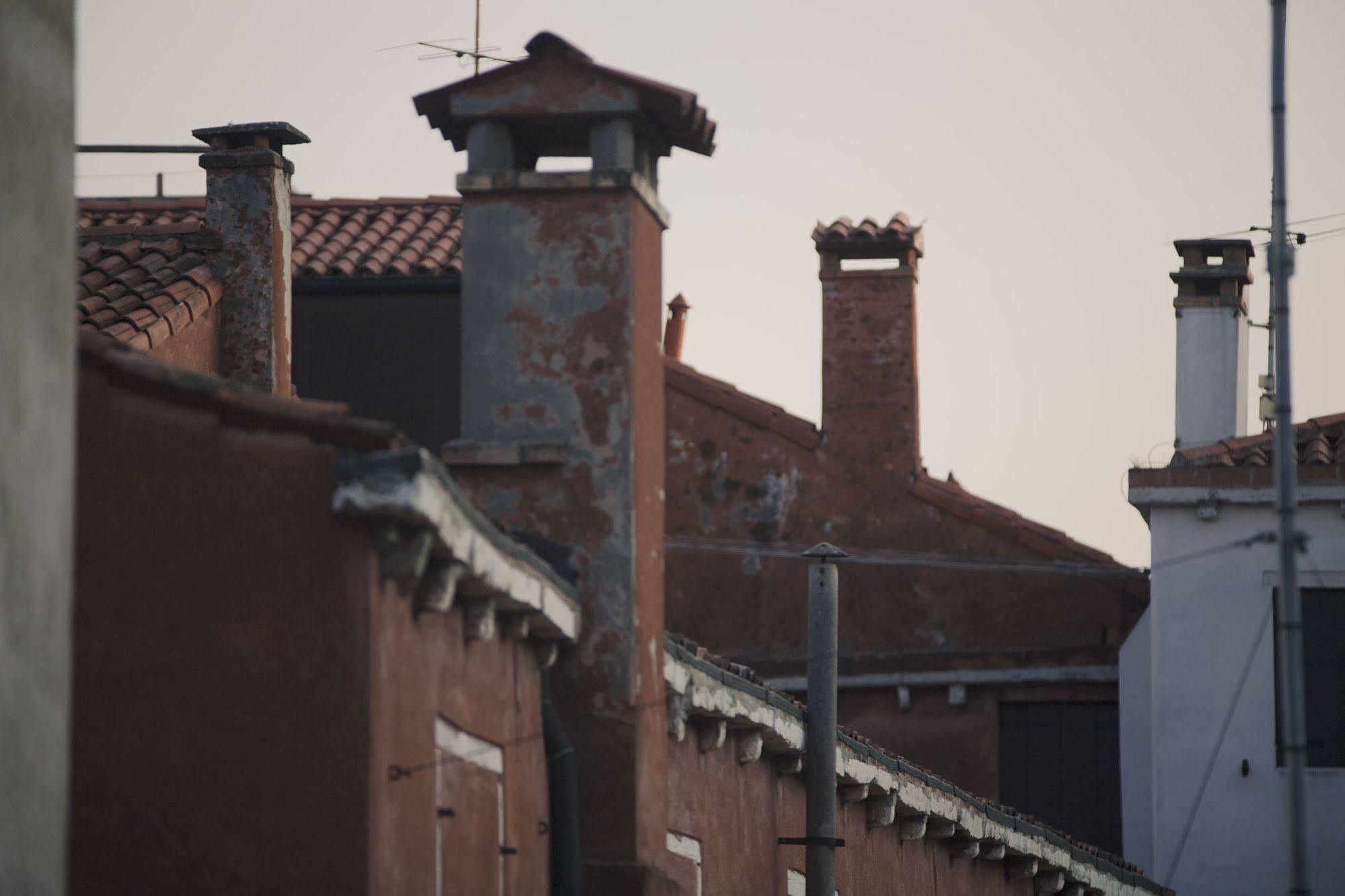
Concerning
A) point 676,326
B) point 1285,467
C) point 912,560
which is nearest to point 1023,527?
point 912,560

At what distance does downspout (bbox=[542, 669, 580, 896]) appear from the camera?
9.82 meters

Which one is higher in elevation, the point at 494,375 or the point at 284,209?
the point at 284,209

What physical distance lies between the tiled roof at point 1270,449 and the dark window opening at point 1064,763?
9.97 ft

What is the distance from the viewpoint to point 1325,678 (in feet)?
61.2

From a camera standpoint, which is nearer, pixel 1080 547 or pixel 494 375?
pixel 494 375

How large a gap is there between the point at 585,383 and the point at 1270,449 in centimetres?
1036

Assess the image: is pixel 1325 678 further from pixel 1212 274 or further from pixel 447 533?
pixel 447 533

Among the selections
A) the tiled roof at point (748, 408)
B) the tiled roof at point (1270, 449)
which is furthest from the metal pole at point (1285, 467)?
the tiled roof at point (748, 408)

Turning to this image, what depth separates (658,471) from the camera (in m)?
10.8

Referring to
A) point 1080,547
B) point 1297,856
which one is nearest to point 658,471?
point 1297,856

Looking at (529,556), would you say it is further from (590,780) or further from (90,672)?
(90,672)

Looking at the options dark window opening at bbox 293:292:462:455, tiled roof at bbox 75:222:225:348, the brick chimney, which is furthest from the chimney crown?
the brick chimney

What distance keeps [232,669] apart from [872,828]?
8249 mm

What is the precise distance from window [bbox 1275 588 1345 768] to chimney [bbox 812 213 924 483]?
4.65 metres
